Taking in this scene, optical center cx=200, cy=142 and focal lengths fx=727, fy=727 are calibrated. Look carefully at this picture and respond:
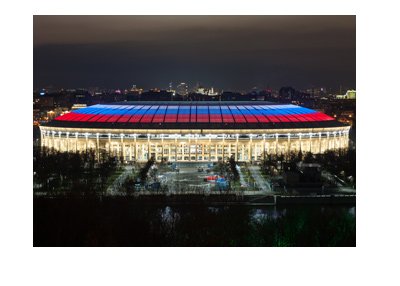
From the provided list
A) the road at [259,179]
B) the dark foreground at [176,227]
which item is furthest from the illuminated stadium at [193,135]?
the dark foreground at [176,227]

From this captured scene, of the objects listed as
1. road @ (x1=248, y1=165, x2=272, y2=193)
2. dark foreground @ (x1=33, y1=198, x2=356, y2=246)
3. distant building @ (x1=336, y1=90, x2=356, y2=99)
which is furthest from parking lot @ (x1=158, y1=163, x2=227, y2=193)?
distant building @ (x1=336, y1=90, x2=356, y2=99)

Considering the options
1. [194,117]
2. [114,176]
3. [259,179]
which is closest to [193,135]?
[194,117]

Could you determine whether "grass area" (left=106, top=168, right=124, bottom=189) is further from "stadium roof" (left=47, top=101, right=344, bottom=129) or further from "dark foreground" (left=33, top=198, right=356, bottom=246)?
"dark foreground" (left=33, top=198, right=356, bottom=246)

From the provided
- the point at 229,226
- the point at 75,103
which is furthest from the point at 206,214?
the point at 75,103

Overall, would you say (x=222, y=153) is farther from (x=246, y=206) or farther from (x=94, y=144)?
(x=246, y=206)

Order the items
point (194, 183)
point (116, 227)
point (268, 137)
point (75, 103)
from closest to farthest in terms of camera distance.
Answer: point (116, 227), point (194, 183), point (268, 137), point (75, 103)
